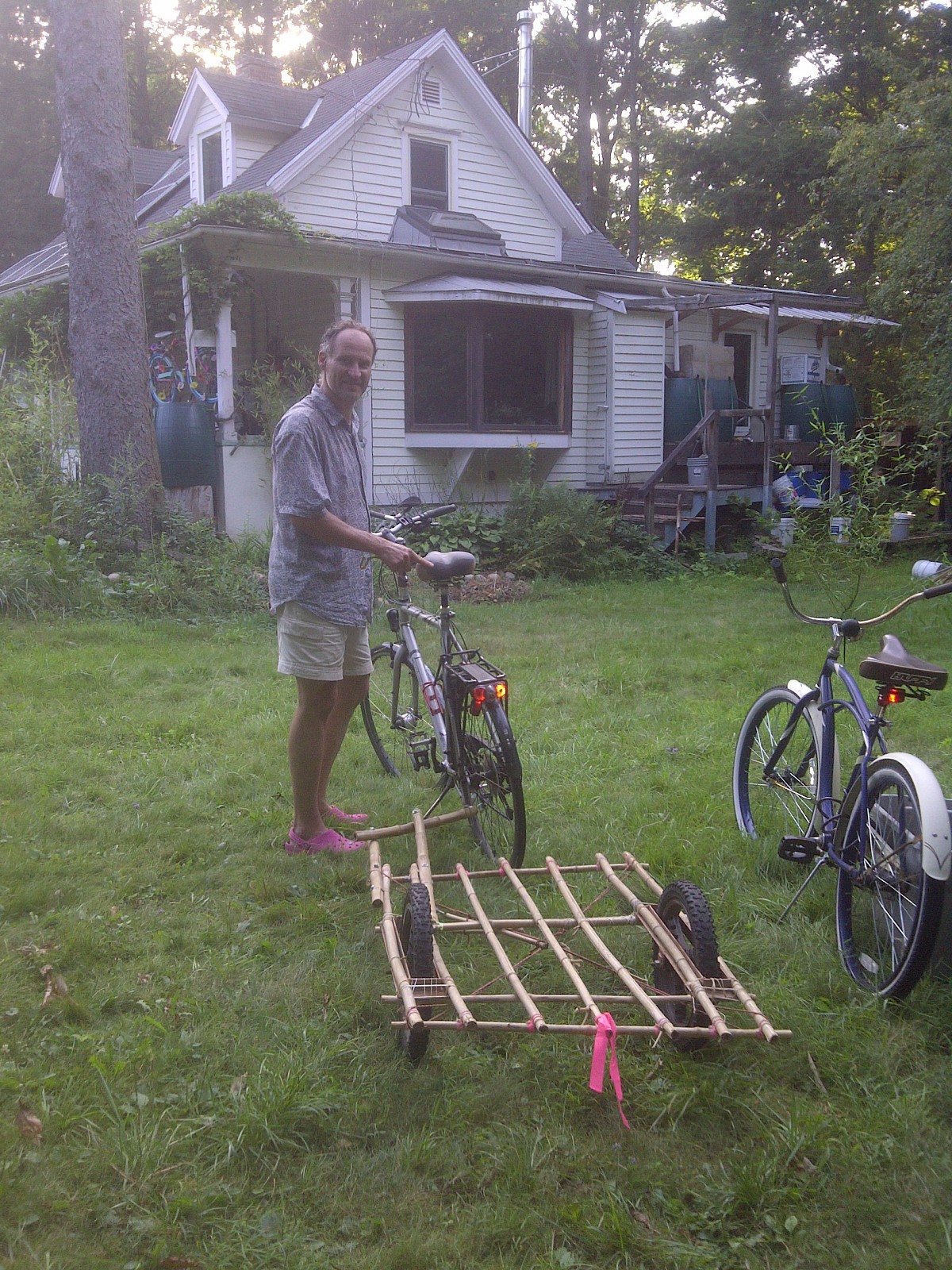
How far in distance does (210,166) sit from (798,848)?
14503 mm

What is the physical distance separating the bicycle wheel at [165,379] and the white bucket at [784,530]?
278 inches

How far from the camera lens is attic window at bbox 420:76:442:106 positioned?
1412 centimetres

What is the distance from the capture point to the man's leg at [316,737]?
391 cm

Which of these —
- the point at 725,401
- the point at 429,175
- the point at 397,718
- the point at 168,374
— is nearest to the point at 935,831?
the point at 397,718

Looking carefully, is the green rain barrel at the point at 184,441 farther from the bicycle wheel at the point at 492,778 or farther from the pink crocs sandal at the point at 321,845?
the bicycle wheel at the point at 492,778

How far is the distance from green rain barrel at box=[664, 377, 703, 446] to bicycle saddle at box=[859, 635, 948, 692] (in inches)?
509

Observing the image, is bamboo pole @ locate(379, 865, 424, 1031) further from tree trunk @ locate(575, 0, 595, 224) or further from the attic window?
tree trunk @ locate(575, 0, 595, 224)


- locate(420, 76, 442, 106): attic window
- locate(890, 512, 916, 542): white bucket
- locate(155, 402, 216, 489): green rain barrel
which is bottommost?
locate(890, 512, 916, 542): white bucket

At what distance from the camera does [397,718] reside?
4.89m

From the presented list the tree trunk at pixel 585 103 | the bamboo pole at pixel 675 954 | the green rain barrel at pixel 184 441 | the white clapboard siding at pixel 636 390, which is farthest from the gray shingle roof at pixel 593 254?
the bamboo pole at pixel 675 954

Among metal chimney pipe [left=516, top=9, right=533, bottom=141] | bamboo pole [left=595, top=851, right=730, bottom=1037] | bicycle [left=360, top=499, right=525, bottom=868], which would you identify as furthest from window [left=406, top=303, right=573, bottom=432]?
bamboo pole [left=595, top=851, right=730, bottom=1037]

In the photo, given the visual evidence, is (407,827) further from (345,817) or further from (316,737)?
(345,817)

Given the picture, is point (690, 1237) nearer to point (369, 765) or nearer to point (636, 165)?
point (369, 765)

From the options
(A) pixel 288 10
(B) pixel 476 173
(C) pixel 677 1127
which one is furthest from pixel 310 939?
(A) pixel 288 10
